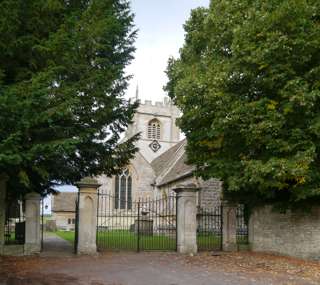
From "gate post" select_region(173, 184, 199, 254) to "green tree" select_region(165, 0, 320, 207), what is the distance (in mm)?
965

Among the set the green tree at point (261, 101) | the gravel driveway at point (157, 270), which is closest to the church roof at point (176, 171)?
the green tree at point (261, 101)

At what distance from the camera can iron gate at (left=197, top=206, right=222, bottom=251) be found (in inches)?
719

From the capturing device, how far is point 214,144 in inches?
675

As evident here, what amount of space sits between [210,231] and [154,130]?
35.6 m

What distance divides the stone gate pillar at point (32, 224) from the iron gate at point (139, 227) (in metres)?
2.76

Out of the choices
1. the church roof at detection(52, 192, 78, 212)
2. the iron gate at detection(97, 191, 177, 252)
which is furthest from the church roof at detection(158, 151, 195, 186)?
the church roof at detection(52, 192, 78, 212)

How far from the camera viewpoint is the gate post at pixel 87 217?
624 inches

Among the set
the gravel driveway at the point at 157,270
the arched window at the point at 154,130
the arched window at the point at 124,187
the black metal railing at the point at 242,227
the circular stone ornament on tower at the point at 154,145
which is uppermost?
the arched window at the point at 154,130

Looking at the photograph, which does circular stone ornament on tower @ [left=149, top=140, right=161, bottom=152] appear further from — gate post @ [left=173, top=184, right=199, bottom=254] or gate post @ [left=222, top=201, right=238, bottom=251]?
gate post @ [left=173, top=184, right=199, bottom=254]

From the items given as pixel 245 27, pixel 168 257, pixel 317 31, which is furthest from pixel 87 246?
pixel 317 31

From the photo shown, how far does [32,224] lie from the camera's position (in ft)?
50.7

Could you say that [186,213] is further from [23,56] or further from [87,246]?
[23,56]

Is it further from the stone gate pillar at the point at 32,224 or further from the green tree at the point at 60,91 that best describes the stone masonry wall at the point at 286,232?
the stone gate pillar at the point at 32,224

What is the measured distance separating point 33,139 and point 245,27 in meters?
7.65
